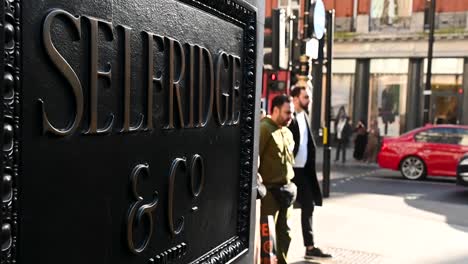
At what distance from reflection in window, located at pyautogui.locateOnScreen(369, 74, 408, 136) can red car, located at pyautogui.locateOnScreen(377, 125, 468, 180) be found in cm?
930

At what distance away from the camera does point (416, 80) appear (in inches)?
971

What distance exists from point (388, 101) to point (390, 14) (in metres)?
4.11

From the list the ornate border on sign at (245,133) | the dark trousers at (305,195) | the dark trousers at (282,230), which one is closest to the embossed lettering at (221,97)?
the ornate border on sign at (245,133)

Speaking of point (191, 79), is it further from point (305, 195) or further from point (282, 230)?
point (305, 195)

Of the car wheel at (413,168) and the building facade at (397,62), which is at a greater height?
the building facade at (397,62)

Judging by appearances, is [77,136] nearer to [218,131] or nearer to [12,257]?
[12,257]

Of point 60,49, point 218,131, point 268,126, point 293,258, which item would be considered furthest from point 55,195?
point 293,258

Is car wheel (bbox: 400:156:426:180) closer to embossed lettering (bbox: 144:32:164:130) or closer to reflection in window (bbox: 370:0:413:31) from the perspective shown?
reflection in window (bbox: 370:0:413:31)

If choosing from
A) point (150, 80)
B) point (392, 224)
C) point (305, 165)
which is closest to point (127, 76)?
point (150, 80)

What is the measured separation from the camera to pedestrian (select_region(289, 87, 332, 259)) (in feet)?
19.2

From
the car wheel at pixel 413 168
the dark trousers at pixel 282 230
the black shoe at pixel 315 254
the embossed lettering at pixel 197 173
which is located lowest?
the car wheel at pixel 413 168

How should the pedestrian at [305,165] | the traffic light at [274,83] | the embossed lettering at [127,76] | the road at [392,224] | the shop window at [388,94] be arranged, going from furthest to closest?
the shop window at [388,94] < the traffic light at [274,83] < the road at [392,224] < the pedestrian at [305,165] < the embossed lettering at [127,76]

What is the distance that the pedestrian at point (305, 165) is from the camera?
5.85 meters

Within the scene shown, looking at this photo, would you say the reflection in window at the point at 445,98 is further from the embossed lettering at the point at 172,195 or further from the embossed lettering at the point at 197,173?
the embossed lettering at the point at 172,195
